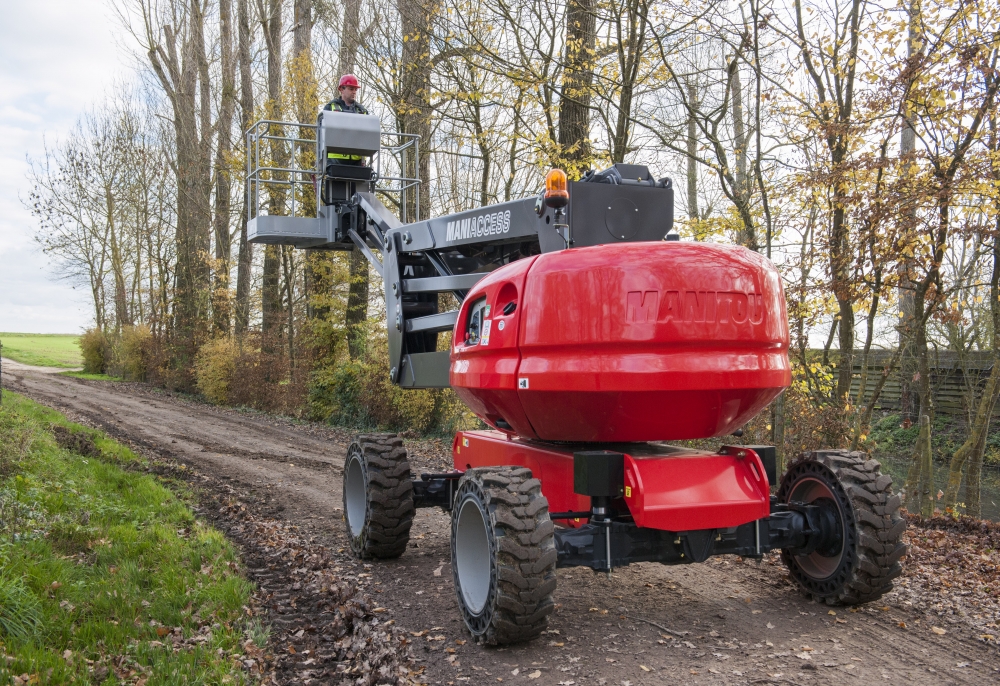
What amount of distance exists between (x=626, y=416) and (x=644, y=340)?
0.49 m

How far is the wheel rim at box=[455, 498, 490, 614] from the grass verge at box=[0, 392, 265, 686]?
1215 mm

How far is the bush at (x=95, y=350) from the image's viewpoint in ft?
106

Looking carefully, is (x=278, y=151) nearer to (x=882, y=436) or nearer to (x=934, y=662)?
(x=882, y=436)

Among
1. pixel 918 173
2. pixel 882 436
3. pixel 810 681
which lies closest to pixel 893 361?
pixel 918 173

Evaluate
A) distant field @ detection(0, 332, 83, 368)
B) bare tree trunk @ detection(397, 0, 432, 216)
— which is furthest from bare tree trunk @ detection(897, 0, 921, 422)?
distant field @ detection(0, 332, 83, 368)

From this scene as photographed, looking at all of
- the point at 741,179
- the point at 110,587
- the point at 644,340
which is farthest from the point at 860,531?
the point at 741,179

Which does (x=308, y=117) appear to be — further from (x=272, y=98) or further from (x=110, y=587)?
(x=110, y=587)

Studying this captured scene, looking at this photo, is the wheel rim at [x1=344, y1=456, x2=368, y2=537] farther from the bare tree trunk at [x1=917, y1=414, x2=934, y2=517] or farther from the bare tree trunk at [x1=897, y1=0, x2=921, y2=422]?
the bare tree trunk at [x1=917, y1=414, x2=934, y2=517]

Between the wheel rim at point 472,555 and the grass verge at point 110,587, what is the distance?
1215 millimetres

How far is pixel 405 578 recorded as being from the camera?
5957 millimetres

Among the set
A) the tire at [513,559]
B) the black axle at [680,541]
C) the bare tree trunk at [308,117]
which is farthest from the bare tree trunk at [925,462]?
the bare tree trunk at [308,117]

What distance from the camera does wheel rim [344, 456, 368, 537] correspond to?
6.76m

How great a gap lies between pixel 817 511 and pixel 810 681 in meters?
1.35

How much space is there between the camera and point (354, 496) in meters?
6.88
